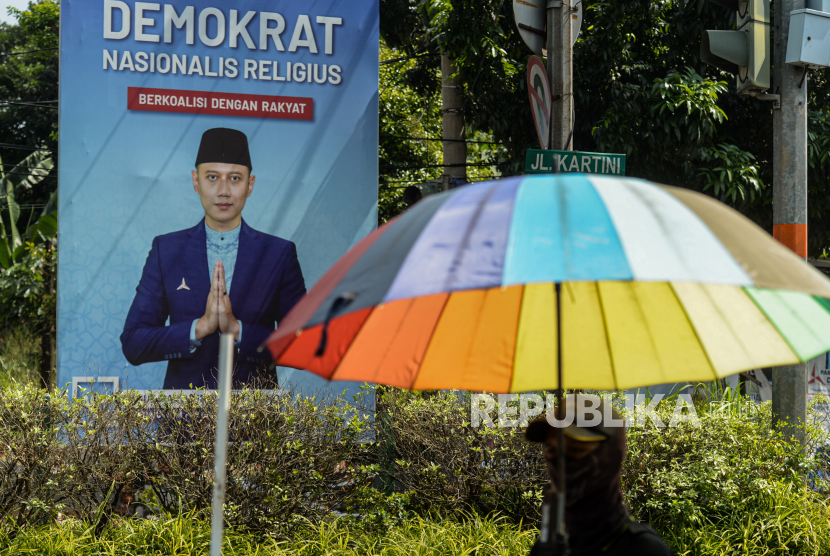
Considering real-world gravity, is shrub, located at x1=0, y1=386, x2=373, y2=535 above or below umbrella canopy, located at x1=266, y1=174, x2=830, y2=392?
below

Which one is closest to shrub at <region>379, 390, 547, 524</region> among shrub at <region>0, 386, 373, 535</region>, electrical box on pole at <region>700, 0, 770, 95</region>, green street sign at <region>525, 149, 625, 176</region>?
shrub at <region>0, 386, 373, 535</region>

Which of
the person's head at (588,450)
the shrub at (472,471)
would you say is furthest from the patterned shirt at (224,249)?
the person's head at (588,450)

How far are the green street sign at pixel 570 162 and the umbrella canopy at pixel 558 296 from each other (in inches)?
111

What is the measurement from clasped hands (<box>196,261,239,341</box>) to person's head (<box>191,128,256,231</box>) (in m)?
0.53

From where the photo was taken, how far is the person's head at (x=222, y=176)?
7754 millimetres

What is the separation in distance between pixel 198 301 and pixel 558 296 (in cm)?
607

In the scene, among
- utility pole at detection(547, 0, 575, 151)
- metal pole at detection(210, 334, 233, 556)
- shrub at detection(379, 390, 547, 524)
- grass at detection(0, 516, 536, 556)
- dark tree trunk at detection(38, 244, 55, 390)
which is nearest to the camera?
metal pole at detection(210, 334, 233, 556)

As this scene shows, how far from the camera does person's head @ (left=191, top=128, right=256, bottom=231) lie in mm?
7754

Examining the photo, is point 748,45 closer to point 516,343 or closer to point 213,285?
point 516,343

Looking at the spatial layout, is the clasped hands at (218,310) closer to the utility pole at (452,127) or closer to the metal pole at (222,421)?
the utility pole at (452,127)

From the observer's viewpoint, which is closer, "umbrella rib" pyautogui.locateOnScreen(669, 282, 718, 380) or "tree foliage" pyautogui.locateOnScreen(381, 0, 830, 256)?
"umbrella rib" pyautogui.locateOnScreen(669, 282, 718, 380)

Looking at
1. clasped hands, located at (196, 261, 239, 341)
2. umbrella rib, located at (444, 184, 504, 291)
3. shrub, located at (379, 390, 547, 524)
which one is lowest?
shrub, located at (379, 390, 547, 524)

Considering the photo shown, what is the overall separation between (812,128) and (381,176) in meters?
8.66

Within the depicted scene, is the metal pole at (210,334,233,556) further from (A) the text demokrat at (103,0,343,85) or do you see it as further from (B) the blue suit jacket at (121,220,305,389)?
(A) the text demokrat at (103,0,343,85)
